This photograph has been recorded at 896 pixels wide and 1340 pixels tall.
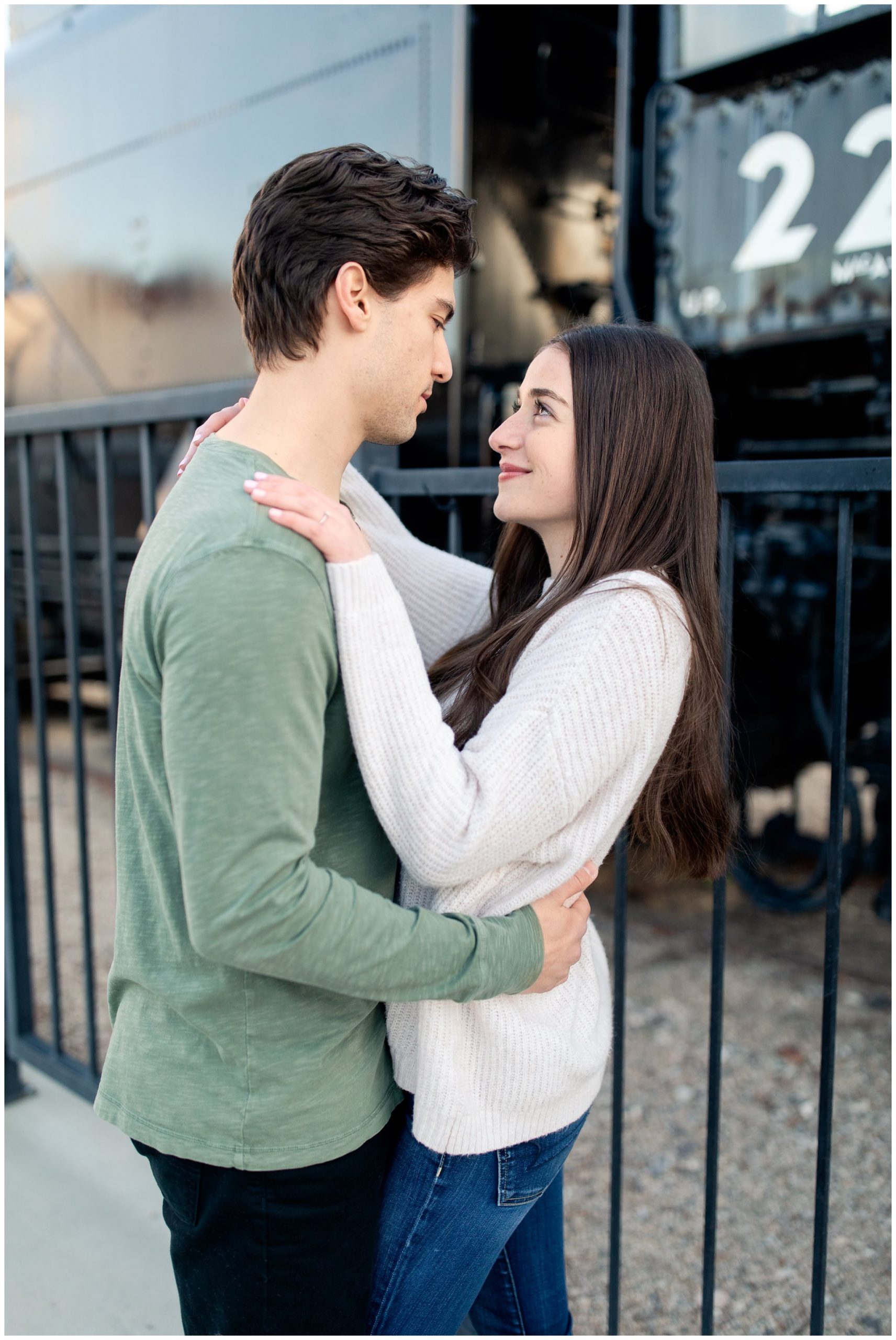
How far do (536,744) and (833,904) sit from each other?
0.59 m

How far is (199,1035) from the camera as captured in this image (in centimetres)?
113

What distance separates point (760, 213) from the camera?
9.84 ft

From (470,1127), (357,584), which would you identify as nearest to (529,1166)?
(470,1127)

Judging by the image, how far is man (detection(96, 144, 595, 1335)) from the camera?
3.10 ft

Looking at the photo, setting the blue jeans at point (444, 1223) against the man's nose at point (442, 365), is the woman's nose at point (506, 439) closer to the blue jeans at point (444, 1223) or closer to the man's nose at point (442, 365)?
the man's nose at point (442, 365)

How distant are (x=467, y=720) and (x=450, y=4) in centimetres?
291

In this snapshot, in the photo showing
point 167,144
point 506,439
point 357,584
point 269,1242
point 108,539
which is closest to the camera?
point 357,584

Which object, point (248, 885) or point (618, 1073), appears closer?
point (248, 885)

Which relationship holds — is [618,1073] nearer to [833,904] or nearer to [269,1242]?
[833,904]

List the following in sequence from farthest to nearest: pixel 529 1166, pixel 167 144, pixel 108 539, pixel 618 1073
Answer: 1. pixel 167 144
2. pixel 108 539
3. pixel 618 1073
4. pixel 529 1166

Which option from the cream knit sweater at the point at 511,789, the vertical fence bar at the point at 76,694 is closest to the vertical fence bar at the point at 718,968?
the cream knit sweater at the point at 511,789

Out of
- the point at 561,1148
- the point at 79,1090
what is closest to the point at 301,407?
the point at 561,1148

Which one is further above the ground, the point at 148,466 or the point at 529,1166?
the point at 148,466

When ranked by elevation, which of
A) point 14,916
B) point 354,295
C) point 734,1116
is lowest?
point 734,1116
